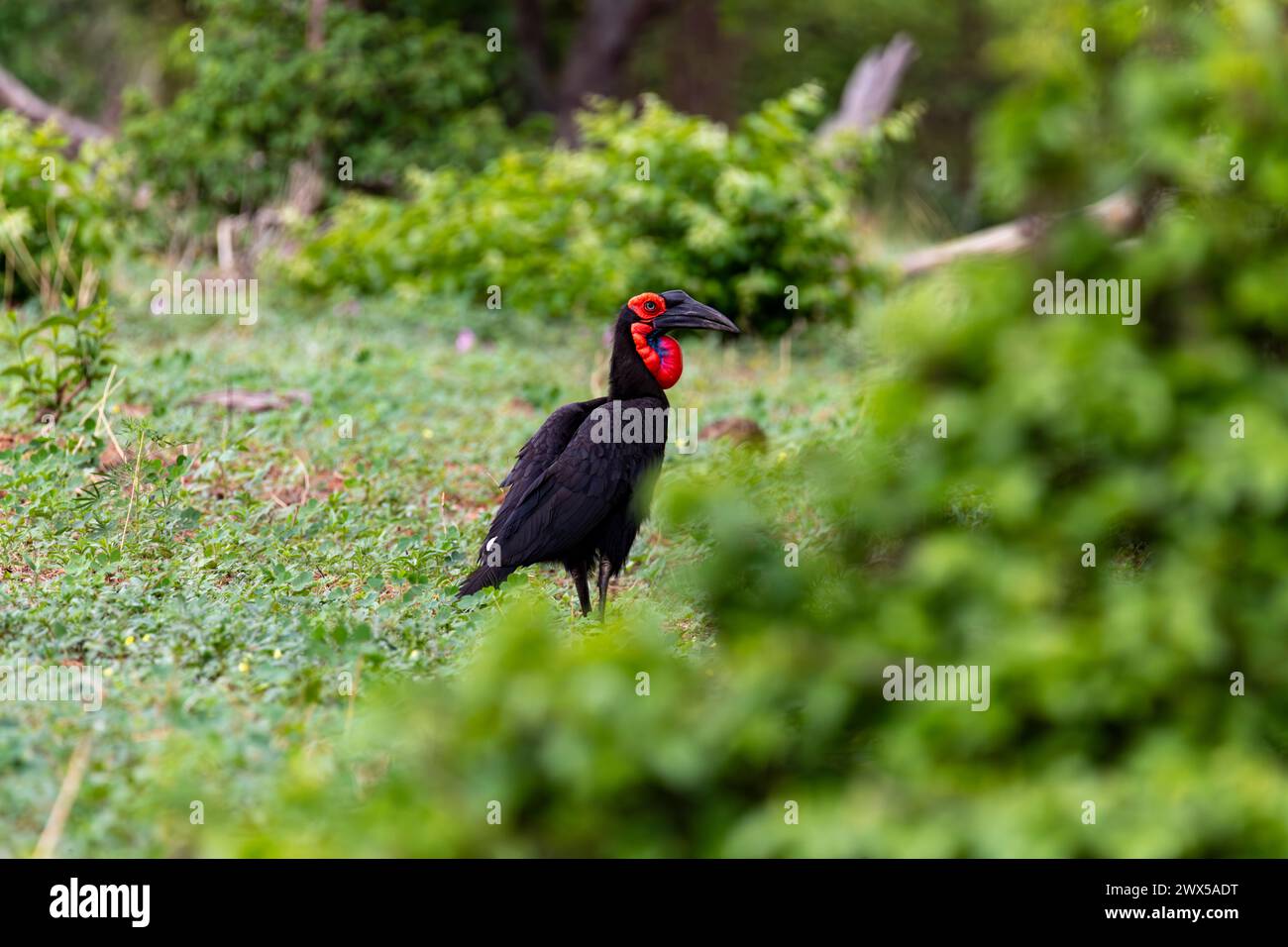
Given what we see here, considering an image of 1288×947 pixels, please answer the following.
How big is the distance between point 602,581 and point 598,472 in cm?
40

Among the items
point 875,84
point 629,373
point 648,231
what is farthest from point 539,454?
point 875,84

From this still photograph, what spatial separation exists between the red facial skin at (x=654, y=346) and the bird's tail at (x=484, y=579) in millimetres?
1019

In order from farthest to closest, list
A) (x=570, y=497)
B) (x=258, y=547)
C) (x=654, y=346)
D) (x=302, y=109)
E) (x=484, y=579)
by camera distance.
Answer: (x=302, y=109)
(x=654, y=346)
(x=258, y=547)
(x=570, y=497)
(x=484, y=579)

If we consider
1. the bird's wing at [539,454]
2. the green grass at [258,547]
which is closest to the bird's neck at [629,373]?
the bird's wing at [539,454]

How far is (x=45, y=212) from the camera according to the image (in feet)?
31.4

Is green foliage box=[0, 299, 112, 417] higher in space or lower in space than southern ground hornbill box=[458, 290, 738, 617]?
higher

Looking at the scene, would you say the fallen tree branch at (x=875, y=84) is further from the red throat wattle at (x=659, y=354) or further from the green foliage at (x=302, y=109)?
the red throat wattle at (x=659, y=354)

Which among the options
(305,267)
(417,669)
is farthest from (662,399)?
(305,267)

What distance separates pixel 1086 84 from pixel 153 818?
2.48 meters

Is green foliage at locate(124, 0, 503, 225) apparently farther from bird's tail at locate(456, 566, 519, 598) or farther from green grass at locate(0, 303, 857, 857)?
bird's tail at locate(456, 566, 519, 598)

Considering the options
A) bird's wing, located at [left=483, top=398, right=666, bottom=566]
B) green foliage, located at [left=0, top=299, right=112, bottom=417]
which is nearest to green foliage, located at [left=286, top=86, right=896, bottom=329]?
green foliage, located at [left=0, top=299, right=112, bottom=417]

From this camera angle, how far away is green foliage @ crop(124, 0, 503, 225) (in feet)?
45.0

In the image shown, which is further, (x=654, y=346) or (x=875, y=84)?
(x=875, y=84)

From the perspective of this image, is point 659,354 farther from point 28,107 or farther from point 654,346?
point 28,107
